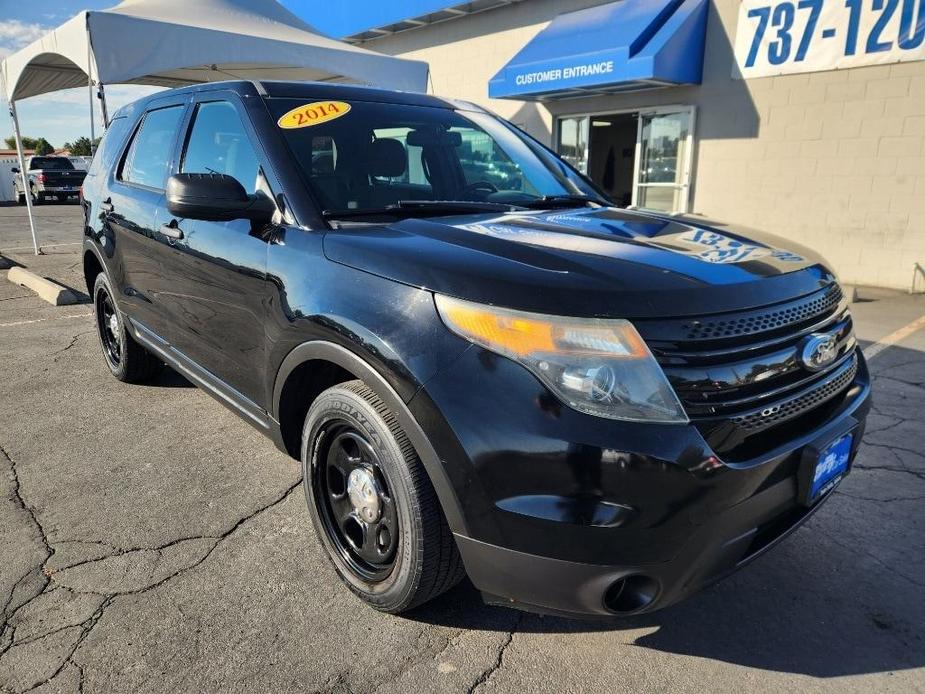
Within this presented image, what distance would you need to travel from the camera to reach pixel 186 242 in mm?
3082

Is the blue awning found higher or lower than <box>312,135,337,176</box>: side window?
higher

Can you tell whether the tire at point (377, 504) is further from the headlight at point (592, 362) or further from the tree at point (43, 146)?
the tree at point (43, 146)

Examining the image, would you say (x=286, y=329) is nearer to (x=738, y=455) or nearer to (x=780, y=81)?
(x=738, y=455)

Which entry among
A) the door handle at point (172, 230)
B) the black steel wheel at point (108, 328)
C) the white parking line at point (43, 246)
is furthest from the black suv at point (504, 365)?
the white parking line at point (43, 246)

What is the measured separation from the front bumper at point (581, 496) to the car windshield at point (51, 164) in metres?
30.2

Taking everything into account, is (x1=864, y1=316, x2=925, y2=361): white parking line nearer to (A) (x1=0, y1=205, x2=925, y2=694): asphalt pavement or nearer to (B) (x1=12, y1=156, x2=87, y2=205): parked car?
(A) (x1=0, y1=205, x2=925, y2=694): asphalt pavement

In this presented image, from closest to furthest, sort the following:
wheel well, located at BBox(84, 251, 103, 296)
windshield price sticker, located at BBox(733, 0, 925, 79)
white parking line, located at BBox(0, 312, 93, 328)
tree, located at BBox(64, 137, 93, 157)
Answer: wheel well, located at BBox(84, 251, 103, 296), white parking line, located at BBox(0, 312, 93, 328), windshield price sticker, located at BBox(733, 0, 925, 79), tree, located at BBox(64, 137, 93, 157)

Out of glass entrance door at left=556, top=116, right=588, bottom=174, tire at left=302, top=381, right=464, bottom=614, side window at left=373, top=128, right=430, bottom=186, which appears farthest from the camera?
glass entrance door at left=556, top=116, right=588, bottom=174

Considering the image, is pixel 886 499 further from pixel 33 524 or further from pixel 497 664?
pixel 33 524

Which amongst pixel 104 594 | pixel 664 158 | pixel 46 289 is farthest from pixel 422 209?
pixel 664 158

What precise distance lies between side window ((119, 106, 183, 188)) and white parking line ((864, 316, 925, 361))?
17.5ft

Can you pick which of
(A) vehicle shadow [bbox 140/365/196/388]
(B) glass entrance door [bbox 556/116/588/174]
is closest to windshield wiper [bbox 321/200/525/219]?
(A) vehicle shadow [bbox 140/365/196/388]

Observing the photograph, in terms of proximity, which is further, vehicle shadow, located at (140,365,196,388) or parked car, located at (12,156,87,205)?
parked car, located at (12,156,87,205)

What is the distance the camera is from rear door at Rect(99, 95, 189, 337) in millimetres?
3461
